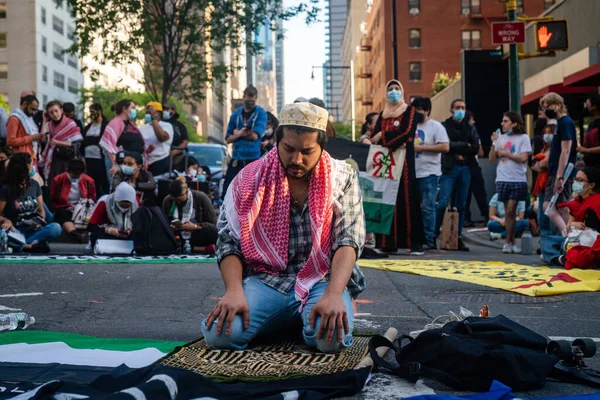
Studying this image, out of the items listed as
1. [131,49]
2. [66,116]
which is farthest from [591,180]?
[131,49]

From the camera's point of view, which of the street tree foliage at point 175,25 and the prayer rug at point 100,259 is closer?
the prayer rug at point 100,259

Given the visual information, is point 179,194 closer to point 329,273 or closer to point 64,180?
point 64,180

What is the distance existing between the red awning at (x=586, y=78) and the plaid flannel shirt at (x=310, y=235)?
50.6ft

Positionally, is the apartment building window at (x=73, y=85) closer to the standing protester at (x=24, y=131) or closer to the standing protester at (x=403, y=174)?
the standing protester at (x=24, y=131)

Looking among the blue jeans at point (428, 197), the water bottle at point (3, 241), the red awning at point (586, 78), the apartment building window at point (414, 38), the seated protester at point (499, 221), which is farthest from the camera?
the apartment building window at point (414, 38)

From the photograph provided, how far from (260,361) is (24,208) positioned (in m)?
8.50

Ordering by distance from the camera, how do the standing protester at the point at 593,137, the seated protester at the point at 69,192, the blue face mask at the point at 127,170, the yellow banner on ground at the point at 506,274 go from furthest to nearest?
the seated protester at the point at 69,192 < the blue face mask at the point at 127,170 < the standing protester at the point at 593,137 < the yellow banner on ground at the point at 506,274

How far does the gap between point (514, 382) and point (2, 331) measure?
123 inches

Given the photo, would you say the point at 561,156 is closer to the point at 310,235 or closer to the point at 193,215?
the point at 193,215

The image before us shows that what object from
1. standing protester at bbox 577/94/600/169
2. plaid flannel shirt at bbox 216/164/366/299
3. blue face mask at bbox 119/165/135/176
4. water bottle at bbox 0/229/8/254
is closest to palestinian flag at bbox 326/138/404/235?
standing protester at bbox 577/94/600/169

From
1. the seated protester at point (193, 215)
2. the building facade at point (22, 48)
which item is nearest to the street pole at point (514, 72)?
the seated protester at point (193, 215)

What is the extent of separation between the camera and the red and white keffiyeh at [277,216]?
4.62 m

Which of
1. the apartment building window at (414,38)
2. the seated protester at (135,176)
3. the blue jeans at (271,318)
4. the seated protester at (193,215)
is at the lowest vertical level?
the blue jeans at (271,318)

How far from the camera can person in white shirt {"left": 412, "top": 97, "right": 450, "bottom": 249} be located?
39.9 ft
